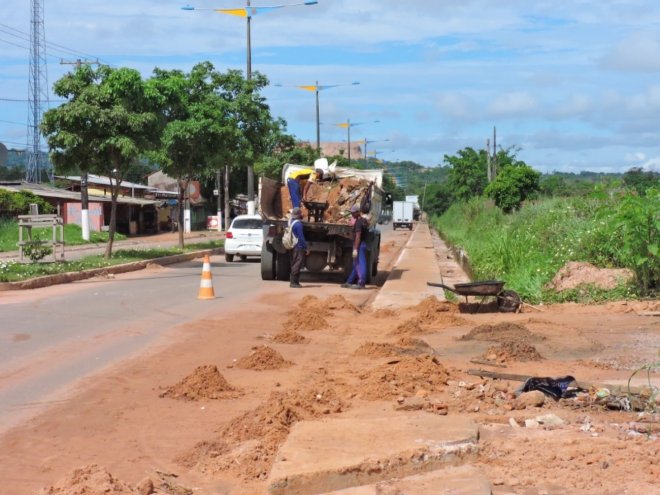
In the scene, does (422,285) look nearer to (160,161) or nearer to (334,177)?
(334,177)

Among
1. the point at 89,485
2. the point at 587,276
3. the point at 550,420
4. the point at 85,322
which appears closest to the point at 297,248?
the point at 587,276

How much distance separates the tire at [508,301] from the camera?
14094mm

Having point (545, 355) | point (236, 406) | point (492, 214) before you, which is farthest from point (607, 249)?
point (492, 214)

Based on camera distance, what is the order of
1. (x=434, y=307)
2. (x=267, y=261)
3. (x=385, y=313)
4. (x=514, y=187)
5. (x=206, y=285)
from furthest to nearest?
1. (x=514, y=187)
2. (x=267, y=261)
3. (x=206, y=285)
4. (x=385, y=313)
5. (x=434, y=307)

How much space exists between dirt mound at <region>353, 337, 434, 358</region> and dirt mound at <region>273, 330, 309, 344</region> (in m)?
1.14

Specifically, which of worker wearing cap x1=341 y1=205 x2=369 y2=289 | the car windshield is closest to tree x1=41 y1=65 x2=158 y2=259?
the car windshield

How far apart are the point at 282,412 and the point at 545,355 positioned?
4164mm

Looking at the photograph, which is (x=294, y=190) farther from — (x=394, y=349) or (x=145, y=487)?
(x=145, y=487)

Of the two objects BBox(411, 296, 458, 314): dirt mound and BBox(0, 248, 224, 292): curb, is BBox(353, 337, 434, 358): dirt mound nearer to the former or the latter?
BBox(411, 296, 458, 314): dirt mound

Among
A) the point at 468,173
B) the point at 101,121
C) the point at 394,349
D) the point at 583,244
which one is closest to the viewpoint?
the point at 394,349

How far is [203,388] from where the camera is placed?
8.27m

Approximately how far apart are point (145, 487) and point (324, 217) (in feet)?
49.7

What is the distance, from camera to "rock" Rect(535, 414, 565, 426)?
Result: 616 cm

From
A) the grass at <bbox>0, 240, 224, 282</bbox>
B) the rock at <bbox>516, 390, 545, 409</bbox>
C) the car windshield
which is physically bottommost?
the rock at <bbox>516, 390, 545, 409</bbox>
